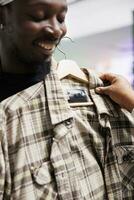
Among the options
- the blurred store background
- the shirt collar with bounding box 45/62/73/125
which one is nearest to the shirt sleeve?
the shirt collar with bounding box 45/62/73/125

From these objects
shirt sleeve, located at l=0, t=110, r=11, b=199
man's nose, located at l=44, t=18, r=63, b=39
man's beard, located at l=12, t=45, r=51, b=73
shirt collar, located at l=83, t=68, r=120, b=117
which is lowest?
shirt sleeve, located at l=0, t=110, r=11, b=199

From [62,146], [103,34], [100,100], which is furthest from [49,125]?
[103,34]

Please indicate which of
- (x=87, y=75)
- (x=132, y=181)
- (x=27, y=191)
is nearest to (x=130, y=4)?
(x=87, y=75)

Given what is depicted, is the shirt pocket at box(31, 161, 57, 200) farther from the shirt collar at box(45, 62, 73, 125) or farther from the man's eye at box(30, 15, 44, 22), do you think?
the man's eye at box(30, 15, 44, 22)

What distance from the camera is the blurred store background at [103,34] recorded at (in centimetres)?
236

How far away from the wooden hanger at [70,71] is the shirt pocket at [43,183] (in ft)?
0.83

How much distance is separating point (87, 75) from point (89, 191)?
0.31m

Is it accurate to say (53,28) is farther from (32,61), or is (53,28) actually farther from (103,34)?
(103,34)

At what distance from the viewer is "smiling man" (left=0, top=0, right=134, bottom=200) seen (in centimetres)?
77

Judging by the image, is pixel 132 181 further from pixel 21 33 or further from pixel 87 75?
pixel 21 33

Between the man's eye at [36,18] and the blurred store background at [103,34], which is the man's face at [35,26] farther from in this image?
the blurred store background at [103,34]

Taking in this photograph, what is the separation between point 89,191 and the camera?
831 millimetres

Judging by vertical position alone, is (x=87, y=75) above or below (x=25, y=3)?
below

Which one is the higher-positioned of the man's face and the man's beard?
the man's face
